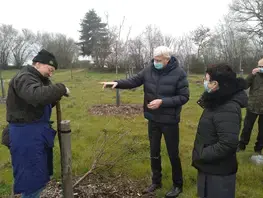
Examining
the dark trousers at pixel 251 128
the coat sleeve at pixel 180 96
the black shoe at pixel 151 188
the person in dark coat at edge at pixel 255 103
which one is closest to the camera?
the coat sleeve at pixel 180 96

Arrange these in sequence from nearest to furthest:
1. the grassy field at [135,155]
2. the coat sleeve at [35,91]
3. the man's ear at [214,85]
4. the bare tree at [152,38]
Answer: the coat sleeve at [35,91] → the man's ear at [214,85] → the grassy field at [135,155] → the bare tree at [152,38]

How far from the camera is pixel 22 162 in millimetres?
2443

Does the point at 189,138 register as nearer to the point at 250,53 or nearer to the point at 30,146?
the point at 30,146

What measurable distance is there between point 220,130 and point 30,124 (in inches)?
70.8

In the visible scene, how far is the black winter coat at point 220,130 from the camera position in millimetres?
2309

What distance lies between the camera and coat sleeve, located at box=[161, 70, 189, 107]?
10.7 feet

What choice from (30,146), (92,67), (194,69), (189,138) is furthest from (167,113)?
(92,67)

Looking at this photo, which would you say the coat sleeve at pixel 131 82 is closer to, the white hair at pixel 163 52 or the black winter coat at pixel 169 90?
the black winter coat at pixel 169 90

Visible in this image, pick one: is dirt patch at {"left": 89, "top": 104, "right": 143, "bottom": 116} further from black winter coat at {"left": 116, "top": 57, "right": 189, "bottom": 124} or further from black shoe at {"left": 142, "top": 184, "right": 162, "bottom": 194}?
black winter coat at {"left": 116, "top": 57, "right": 189, "bottom": 124}

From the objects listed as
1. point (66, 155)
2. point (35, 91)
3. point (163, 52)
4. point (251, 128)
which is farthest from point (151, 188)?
point (251, 128)

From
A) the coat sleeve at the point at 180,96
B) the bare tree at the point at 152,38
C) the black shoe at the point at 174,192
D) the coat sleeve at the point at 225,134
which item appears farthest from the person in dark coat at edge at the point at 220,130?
the bare tree at the point at 152,38

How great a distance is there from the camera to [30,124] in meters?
2.43

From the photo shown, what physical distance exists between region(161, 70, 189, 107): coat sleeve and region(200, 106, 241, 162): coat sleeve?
935 millimetres

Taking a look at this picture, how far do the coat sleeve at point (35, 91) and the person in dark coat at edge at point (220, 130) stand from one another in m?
1.43
